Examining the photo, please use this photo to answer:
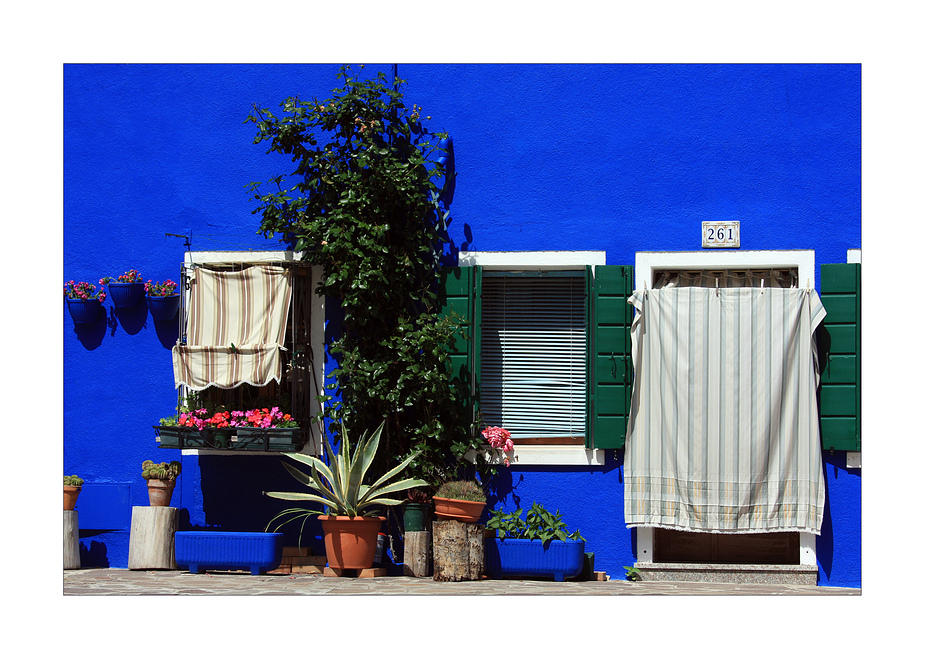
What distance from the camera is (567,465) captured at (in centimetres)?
727

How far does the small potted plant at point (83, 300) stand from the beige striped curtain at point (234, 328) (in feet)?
2.72

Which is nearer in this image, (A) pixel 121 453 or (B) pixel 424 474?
(B) pixel 424 474

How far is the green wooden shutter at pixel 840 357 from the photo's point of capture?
710 centimetres

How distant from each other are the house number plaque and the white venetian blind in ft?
3.38

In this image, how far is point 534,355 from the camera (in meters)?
7.52

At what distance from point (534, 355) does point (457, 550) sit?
174 cm

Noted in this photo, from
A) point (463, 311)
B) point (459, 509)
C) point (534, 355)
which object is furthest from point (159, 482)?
point (534, 355)

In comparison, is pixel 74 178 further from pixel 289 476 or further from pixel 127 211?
pixel 289 476

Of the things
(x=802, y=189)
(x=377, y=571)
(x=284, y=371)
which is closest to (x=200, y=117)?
(x=284, y=371)

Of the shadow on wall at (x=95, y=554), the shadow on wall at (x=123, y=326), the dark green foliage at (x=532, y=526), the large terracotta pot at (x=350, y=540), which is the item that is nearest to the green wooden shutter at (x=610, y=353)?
the dark green foliage at (x=532, y=526)

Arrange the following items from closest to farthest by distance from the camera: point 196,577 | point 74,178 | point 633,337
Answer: point 196,577 → point 633,337 → point 74,178

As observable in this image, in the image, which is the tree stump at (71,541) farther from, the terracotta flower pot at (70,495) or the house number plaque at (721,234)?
the house number plaque at (721,234)

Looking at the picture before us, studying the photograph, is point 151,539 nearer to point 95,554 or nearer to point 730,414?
point 95,554

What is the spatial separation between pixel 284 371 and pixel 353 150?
6.00ft
